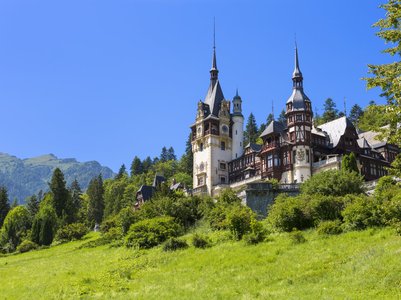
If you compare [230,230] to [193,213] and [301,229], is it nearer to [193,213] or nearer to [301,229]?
[301,229]

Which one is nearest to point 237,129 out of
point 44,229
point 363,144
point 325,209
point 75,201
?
point 363,144

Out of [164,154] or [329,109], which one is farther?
[164,154]

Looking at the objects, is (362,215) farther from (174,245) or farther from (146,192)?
(146,192)

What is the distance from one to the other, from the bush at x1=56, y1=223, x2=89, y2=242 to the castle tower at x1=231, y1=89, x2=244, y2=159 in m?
24.7

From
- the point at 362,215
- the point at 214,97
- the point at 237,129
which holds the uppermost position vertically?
the point at 214,97

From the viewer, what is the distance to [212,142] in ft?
277

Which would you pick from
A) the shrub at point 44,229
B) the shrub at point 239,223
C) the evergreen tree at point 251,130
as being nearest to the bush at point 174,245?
the shrub at point 239,223

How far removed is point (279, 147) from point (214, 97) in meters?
17.9

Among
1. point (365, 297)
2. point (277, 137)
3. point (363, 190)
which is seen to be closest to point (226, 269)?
point (365, 297)

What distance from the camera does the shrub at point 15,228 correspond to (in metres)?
Answer: 87.0

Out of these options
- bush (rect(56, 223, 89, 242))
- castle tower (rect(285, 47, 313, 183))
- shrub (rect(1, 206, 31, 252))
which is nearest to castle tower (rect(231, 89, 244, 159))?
castle tower (rect(285, 47, 313, 183))

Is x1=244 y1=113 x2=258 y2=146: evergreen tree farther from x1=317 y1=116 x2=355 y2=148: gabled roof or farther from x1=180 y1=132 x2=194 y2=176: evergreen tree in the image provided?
x1=317 y1=116 x2=355 y2=148: gabled roof

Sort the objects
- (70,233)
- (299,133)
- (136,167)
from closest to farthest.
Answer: (299,133) < (70,233) < (136,167)

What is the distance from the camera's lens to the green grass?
1053 inches
